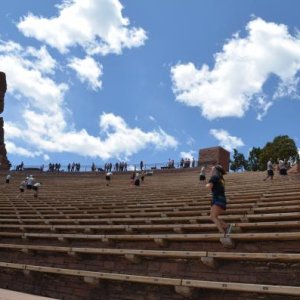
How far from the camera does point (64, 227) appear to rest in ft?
32.1

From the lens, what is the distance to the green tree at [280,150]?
149 feet

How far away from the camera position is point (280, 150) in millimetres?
45688

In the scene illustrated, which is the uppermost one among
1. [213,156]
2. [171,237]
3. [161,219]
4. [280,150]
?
[280,150]

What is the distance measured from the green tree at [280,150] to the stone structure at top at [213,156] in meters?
18.5

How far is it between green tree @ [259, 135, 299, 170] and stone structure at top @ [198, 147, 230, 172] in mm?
18452

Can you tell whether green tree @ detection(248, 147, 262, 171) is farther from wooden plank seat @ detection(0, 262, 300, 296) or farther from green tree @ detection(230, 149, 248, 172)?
wooden plank seat @ detection(0, 262, 300, 296)

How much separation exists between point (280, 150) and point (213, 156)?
65.5 feet

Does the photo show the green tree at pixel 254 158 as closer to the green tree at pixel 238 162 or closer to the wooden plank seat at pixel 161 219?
the green tree at pixel 238 162

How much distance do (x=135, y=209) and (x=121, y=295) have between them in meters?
4.57

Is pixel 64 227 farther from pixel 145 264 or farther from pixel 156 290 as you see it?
pixel 156 290

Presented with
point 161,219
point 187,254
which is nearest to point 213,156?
point 161,219

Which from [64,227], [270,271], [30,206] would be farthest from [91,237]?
[30,206]

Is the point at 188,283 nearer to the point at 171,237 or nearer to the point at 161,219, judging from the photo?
the point at 171,237

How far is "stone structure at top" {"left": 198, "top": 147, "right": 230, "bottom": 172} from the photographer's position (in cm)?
2772
